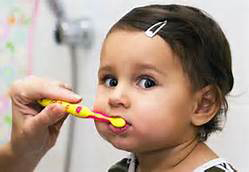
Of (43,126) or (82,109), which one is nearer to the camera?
(82,109)

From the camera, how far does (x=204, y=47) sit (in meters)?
0.82

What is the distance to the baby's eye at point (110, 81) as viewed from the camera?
32.4 inches

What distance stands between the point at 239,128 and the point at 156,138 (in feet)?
1.33

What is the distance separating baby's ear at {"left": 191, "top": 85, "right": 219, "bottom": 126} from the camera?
32.8 inches

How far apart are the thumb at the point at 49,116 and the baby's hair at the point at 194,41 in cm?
16

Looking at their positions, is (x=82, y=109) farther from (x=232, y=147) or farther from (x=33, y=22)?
(x=33, y=22)

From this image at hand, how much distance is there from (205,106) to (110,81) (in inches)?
6.4

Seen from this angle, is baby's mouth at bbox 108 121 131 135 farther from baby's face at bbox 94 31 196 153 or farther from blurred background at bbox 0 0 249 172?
blurred background at bbox 0 0 249 172

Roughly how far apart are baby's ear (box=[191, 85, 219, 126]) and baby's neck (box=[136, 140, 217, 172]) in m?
0.04

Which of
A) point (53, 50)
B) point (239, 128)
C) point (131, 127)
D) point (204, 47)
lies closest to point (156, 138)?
point (131, 127)

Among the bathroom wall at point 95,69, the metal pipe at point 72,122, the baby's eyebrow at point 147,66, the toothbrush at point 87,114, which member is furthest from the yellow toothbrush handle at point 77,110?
the metal pipe at point 72,122

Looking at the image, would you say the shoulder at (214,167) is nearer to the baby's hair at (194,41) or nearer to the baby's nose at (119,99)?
the baby's hair at (194,41)

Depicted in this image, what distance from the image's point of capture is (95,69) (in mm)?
1396

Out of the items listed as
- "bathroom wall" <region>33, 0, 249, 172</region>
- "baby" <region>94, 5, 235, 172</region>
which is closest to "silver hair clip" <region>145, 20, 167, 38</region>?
"baby" <region>94, 5, 235, 172</region>
